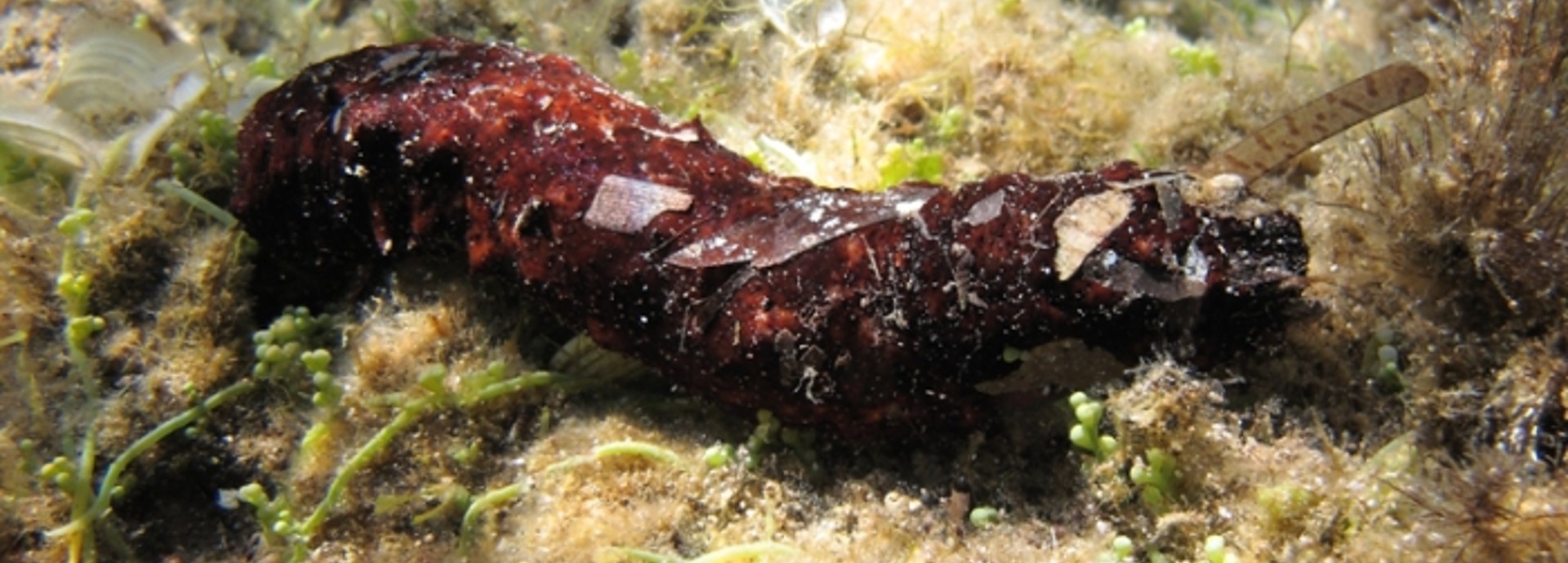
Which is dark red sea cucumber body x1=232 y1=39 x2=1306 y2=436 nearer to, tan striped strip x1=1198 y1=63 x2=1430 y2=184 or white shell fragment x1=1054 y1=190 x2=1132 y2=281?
white shell fragment x1=1054 y1=190 x2=1132 y2=281

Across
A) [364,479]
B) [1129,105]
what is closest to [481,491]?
[364,479]

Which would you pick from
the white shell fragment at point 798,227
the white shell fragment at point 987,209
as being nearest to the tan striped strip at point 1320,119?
the white shell fragment at point 987,209

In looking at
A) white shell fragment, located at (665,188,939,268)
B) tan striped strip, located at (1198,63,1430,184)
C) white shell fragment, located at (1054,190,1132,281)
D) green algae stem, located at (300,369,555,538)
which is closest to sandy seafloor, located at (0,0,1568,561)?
green algae stem, located at (300,369,555,538)

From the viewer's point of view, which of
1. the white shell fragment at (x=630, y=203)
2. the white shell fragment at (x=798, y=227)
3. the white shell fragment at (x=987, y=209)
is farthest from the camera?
the white shell fragment at (x=630, y=203)

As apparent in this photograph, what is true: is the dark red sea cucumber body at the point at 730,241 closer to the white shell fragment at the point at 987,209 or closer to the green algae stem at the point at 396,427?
the white shell fragment at the point at 987,209

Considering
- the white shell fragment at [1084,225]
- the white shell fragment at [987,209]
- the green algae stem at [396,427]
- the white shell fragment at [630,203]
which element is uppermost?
the white shell fragment at [630,203]

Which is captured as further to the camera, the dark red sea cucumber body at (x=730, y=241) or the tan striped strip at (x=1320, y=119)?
the tan striped strip at (x=1320, y=119)

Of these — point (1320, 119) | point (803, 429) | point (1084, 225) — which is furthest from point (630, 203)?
point (1320, 119)
